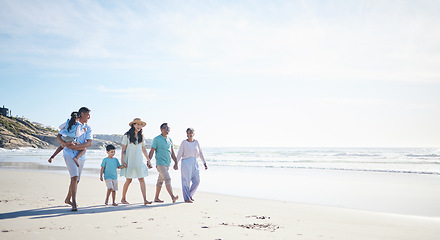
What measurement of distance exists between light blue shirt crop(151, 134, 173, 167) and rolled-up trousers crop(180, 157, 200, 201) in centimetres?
46

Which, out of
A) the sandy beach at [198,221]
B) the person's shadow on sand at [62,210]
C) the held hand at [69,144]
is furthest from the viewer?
the held hand at [69,144]

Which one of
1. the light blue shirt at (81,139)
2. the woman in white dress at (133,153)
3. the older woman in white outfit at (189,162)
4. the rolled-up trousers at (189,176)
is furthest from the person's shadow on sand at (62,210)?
the light blue shirt at (81,139)

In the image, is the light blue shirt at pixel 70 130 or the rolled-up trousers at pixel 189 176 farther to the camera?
the rolled-up trousers at pixel 189 176

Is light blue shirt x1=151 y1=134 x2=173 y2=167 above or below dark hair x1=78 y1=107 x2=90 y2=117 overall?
below

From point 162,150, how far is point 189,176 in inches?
37.0

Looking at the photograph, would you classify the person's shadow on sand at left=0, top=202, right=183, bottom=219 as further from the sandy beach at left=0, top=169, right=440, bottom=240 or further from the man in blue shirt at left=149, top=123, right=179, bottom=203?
the man in blue shirt at left=149, top=123, right=179, bottom=203

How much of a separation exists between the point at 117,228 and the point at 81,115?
2.66 metres

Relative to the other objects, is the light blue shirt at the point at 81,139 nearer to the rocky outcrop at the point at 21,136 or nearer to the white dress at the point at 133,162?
the white dress at the point at 133,162

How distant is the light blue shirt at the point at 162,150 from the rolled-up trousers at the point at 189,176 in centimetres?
46

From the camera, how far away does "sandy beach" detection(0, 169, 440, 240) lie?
4.75m

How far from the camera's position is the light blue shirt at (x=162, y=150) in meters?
8.05

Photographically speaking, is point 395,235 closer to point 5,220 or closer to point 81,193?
point 5,220

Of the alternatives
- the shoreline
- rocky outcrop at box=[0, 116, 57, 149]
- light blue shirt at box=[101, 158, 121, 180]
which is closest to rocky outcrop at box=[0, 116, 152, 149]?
rocky outcrop at box=[0, 116, 57, 149]

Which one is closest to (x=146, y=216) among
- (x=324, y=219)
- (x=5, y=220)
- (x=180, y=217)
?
(x=180, y=217)
